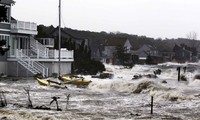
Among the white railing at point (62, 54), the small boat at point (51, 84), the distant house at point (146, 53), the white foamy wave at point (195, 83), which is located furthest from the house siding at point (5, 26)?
the distant house at point (146, 53)

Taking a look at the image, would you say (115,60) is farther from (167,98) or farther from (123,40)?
(167,98)

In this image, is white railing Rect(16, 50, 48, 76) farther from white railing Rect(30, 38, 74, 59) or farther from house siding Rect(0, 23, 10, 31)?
house siding Rect(0, 23, 10, 31)

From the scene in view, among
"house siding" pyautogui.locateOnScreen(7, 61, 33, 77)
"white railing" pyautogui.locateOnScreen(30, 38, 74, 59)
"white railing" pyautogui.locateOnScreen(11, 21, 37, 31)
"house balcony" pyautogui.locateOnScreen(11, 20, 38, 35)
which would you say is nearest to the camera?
"house siding" pyautogui.locateOnScreen(7, 61, 33, 77)

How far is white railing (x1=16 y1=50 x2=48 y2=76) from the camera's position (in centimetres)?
4153

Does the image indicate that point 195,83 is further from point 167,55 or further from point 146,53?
point 167,55

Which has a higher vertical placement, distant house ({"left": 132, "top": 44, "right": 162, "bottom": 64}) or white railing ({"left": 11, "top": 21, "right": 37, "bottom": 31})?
white railing ({"left": 11, "top": 21, "right": 37, "bottom": 31})

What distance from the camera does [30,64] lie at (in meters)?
42.1

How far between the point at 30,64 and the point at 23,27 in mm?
4450

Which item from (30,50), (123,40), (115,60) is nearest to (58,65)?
(30,50)

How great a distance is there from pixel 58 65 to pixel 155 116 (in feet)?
88.0

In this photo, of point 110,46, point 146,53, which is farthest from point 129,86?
point 146,53

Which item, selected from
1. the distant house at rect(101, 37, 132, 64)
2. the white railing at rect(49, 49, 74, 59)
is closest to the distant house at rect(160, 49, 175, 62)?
the distant house at rect(101, 37, 132, 64)

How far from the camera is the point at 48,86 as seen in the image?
33625mm

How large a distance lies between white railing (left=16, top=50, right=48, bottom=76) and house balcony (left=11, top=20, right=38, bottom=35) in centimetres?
245
